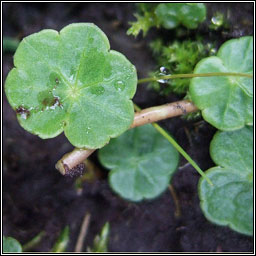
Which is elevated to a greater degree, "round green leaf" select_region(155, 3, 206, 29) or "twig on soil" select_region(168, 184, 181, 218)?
"round green leaf" select_region(155, 3, 206, 29)

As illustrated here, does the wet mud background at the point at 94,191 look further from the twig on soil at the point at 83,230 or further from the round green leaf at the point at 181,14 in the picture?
the round green leaf at the point at 181,14

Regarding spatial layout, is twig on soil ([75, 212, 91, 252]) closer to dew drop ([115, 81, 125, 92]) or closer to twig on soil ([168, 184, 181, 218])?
twig on soil ([168, 184, 181, 218])

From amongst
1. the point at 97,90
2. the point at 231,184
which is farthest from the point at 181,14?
the point at 231,184

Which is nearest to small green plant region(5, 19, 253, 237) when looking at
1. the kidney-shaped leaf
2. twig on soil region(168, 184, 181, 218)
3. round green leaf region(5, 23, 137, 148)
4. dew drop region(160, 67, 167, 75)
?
round green leaf region(5, 23, 137, 148)

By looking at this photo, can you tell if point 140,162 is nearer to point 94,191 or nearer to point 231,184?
point 94,191

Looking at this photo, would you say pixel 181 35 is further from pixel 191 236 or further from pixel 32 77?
pixel 191 236

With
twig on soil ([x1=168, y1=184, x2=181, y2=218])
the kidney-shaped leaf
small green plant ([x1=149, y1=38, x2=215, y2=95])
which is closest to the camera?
the kidney-shaped leaf
